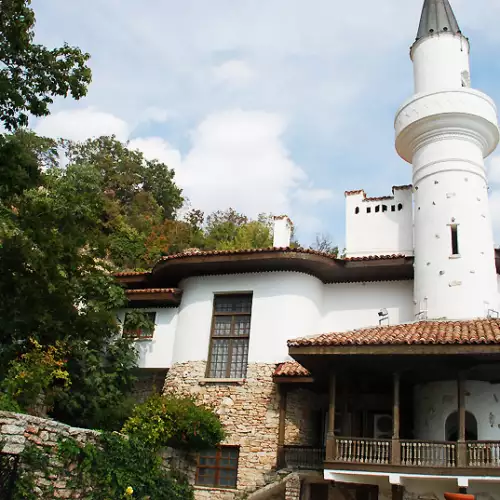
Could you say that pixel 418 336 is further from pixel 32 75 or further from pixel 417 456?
pixel 32 75

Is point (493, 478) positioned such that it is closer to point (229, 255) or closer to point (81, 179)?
point (229, 255)

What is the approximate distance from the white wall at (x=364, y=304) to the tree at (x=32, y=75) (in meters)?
9.10

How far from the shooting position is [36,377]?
1393 centimetres

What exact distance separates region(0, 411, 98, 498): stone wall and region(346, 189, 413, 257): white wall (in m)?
11.7

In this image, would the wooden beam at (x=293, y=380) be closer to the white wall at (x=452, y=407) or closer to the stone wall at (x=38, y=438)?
the white wall at (x=452, y=407)

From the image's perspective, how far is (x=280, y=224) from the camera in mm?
20734

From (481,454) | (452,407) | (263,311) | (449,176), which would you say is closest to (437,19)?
(449,176)

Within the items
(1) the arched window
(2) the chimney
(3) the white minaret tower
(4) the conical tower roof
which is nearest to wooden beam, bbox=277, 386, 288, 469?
(1) the arched window

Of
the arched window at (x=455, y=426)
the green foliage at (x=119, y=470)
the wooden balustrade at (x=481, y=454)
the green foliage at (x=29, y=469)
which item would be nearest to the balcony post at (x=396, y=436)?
the wooden balustrade at (x=481, y=454)

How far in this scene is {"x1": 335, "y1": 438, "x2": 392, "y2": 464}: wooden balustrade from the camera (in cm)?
1293

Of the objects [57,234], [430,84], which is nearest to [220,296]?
[57,234]

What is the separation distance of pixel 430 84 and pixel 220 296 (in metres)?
8.74

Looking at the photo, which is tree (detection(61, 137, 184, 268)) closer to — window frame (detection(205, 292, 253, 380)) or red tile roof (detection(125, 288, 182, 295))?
red tile roof (detection(125, 288, 182, 295))

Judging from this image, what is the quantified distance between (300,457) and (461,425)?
4382 mm
